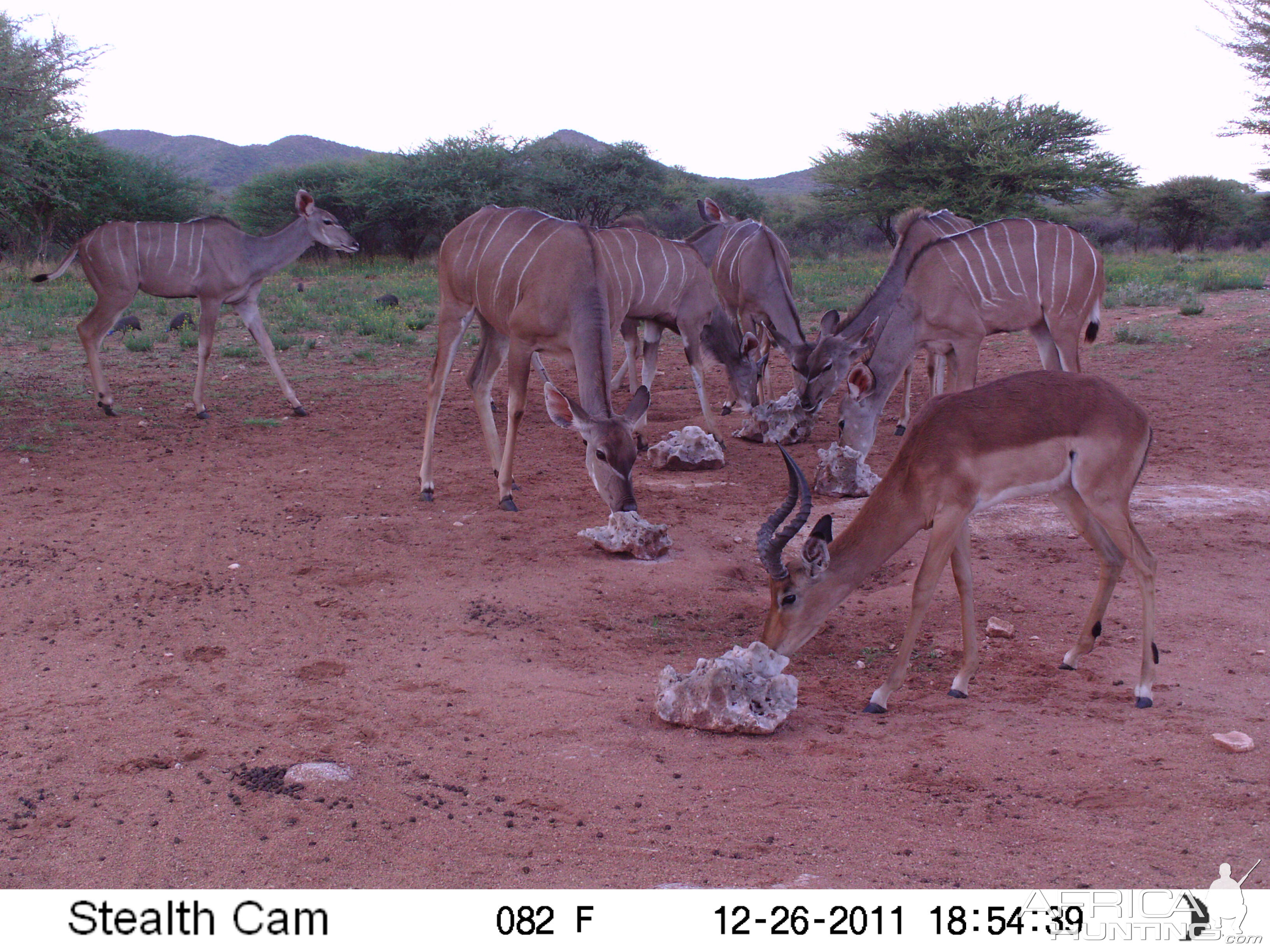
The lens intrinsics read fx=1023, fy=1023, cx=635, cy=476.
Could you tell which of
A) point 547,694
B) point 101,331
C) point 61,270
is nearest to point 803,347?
point 547,694

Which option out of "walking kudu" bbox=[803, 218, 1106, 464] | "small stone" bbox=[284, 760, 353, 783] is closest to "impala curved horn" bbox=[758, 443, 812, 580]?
"small stone" bbox=[284, 760, 353, 783]

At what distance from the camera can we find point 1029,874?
10.5 feet

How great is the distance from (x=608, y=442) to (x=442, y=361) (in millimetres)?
2095

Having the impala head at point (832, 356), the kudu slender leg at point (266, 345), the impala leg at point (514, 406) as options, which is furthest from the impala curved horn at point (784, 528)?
the kudu slender leg at point (266, 345)

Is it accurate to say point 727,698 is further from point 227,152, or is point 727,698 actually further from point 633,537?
point 227,152

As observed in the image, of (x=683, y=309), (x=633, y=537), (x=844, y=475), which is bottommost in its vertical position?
(x=633, y=537)

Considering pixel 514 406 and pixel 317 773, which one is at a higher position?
pixel 514 406

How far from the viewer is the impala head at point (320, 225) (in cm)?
1280

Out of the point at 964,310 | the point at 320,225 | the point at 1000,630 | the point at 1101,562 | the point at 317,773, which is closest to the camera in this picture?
the point at 317,773

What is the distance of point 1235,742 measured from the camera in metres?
4.06

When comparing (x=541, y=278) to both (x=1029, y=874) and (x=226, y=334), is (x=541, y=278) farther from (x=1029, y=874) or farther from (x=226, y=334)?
(x=226, y=334)

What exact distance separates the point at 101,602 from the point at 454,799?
3.01 metres

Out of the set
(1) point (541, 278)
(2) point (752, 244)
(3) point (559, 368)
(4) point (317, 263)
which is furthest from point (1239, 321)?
(4) point (317, 263)

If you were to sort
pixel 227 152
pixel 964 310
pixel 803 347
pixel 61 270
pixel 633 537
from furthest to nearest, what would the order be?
1. pixel 227 152
2. pixel 61 270
3. pixel 803 347
4. pixel 964 310
5. pixel 633 537
